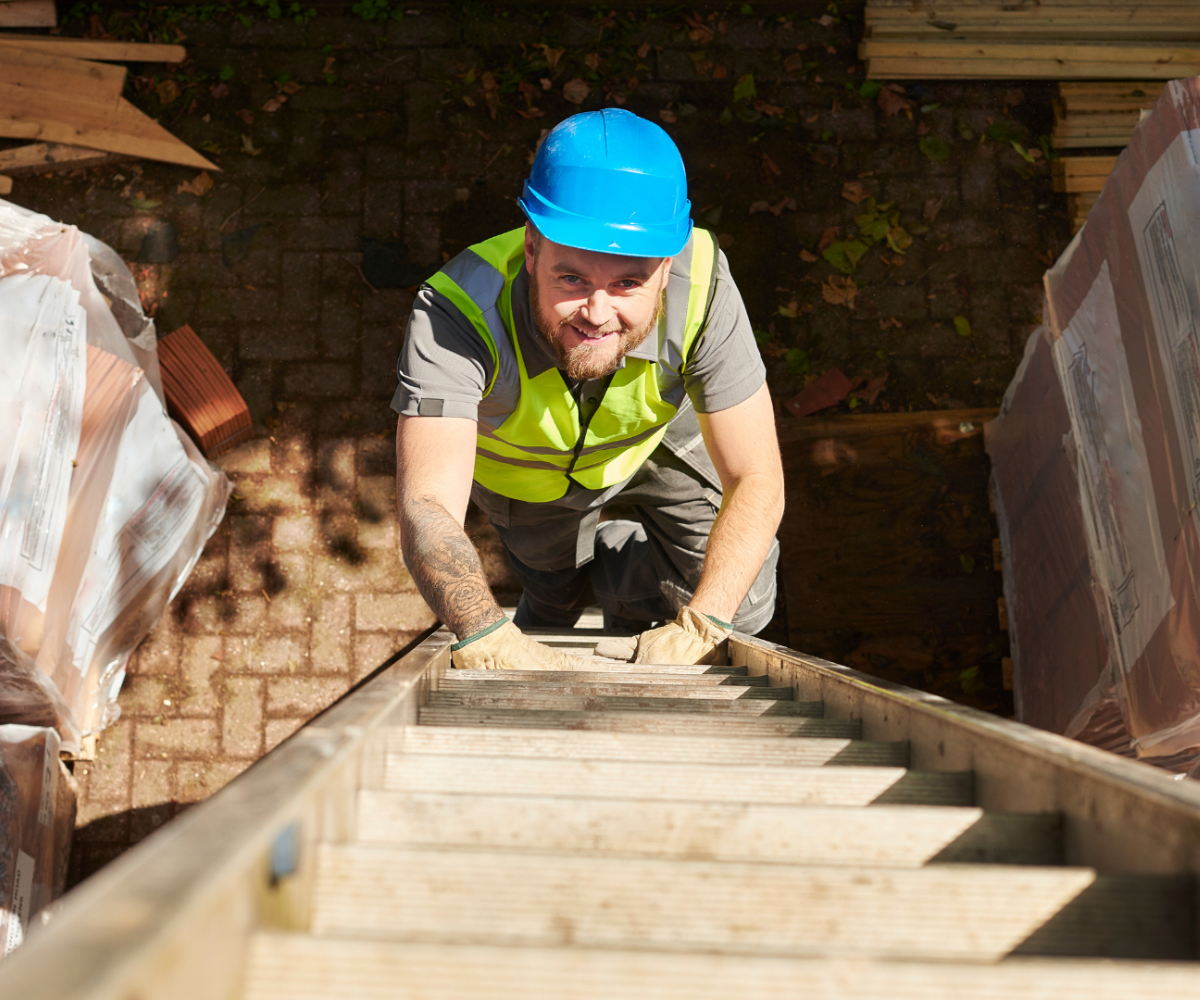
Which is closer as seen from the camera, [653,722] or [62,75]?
[653,722]

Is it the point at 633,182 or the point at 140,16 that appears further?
the point at 140,16

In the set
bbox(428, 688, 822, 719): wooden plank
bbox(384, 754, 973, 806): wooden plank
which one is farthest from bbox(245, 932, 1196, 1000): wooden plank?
bbox(428, 688, 822, 719): wooden plank

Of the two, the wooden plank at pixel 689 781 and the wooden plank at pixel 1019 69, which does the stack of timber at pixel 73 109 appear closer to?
the wooden plank at pixel 1019 69

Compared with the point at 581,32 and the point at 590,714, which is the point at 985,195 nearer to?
the point at 581,32

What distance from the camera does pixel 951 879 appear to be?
4.26 feet

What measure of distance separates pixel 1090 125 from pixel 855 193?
1.45 metres

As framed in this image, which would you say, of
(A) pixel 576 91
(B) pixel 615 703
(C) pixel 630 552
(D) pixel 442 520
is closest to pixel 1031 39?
(A) pixel 576 91

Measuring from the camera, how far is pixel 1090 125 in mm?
5367

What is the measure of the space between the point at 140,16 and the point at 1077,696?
6.34 meters

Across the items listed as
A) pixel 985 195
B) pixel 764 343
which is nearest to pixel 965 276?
pixel 985 195

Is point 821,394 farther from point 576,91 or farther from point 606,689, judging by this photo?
point 606,689

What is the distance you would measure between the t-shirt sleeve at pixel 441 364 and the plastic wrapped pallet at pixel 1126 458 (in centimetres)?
221

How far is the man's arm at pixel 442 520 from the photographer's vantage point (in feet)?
9.78

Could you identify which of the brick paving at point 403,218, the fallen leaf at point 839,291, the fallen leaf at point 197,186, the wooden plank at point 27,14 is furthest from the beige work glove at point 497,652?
the wooden plank at point 27,14
